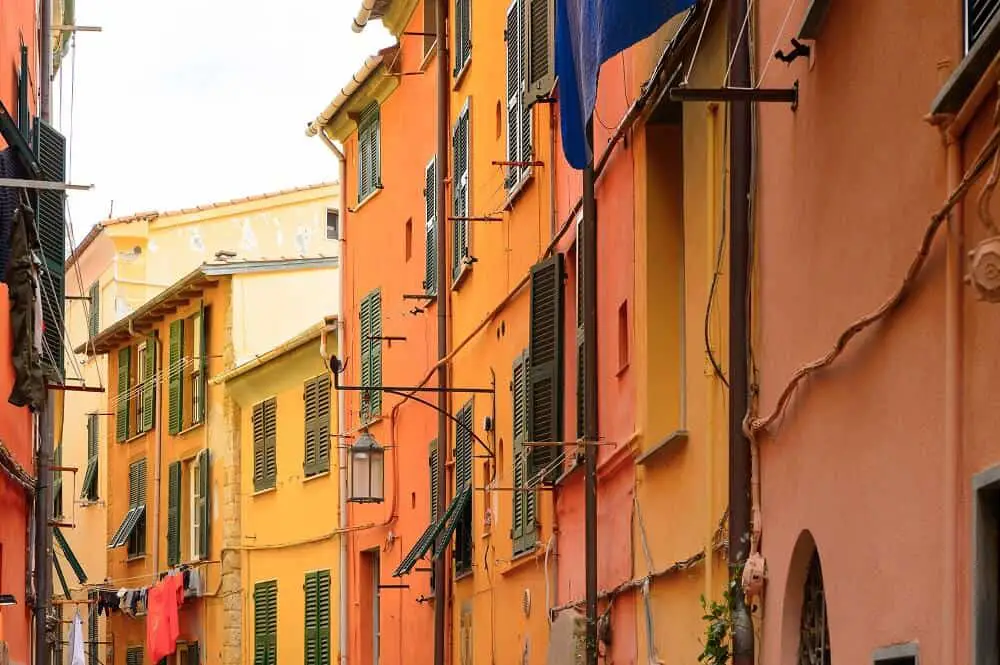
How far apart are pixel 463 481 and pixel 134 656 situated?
745 inches

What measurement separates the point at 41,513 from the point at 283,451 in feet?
33.5

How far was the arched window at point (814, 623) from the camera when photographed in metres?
8.48

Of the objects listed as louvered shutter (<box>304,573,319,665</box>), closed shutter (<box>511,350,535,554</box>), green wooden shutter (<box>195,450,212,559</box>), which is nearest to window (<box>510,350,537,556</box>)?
closed shutter (<box>511,350,535,554</box>)

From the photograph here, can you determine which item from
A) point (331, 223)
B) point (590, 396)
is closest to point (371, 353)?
point (590, 396)

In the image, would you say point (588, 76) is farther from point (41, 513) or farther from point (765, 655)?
point (41, 513)

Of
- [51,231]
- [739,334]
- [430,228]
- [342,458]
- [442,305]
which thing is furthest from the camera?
[342,458]

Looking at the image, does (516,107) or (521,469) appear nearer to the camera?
(521,469)

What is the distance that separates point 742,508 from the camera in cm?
958

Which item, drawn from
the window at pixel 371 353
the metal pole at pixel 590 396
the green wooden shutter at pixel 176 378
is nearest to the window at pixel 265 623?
the green wooden shutter at pixel 176 378

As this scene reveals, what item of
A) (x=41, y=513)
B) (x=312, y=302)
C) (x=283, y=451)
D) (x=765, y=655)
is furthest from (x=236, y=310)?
(x=765, y=655)

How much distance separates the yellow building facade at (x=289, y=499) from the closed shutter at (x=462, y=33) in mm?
7390

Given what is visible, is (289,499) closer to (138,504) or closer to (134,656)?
(138,504)

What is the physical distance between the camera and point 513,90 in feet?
60.0

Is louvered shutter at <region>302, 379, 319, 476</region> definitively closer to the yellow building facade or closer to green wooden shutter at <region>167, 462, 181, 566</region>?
the yellow building facade
